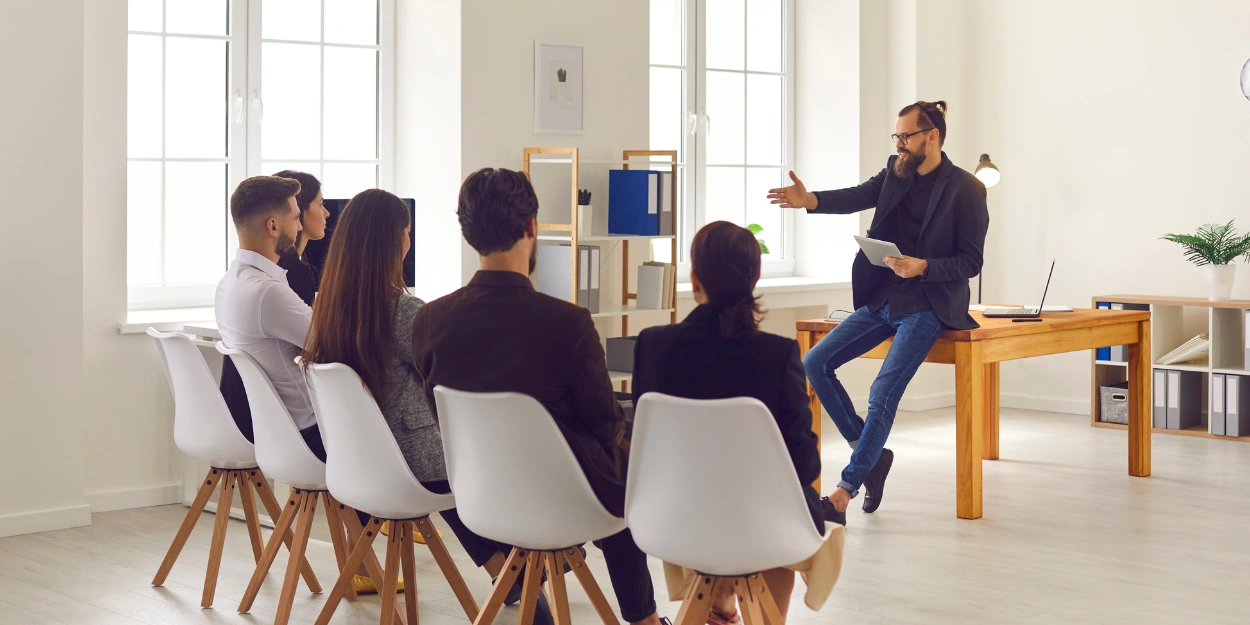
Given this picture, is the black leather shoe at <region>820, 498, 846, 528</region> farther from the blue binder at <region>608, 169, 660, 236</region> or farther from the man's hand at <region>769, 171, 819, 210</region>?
the blue binder at <region>608, 169, 660, 236</region>

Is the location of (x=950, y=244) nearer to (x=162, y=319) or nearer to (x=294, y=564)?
(x=294, y=564)

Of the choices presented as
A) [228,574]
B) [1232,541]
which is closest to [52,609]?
[228,574]

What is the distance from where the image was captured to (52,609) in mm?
3475

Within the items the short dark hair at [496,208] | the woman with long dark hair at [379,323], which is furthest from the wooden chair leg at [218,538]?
the short dark hair at [496,208]

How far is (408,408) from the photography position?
3.06m

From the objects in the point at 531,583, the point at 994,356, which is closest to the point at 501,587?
the point at 531,583

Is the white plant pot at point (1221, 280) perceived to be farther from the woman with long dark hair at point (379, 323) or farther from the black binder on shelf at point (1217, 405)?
the woman with long dark hair at point (379, 323)

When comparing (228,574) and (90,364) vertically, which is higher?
(90,364)

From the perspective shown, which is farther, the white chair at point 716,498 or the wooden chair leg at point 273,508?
the wooden chair leg at point 273,508

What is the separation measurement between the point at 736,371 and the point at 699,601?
0.47m

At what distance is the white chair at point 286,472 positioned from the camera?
3258 millimetres

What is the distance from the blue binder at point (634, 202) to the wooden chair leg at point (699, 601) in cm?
328

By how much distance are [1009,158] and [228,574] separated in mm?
5204

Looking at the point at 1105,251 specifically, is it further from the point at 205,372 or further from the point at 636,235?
the point at 205,372
